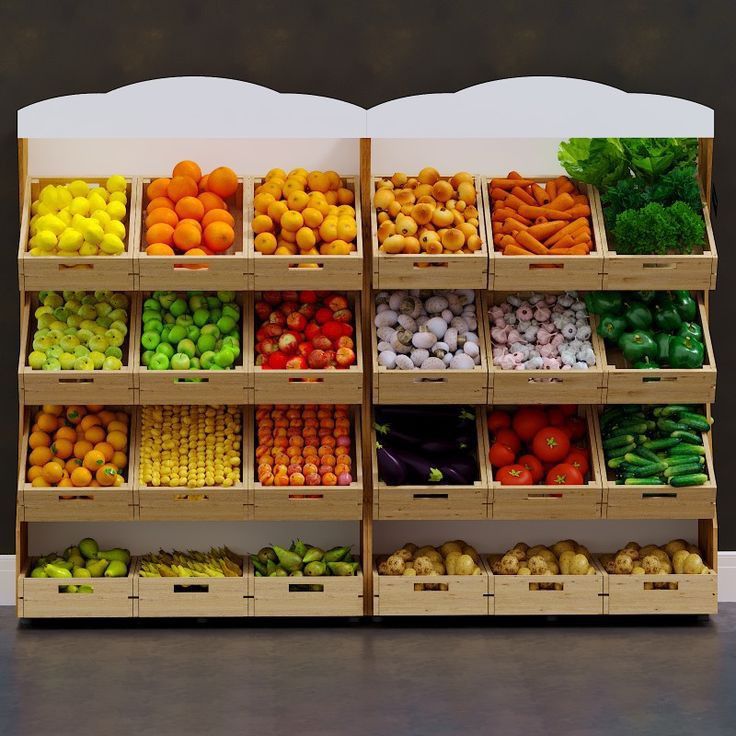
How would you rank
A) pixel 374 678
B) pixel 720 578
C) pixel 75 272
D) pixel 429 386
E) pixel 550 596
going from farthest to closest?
1. pixel 720 578
2. pixel 550 596
3. pixel 429 386
4. pixel 75 272
5. pixel 374 678

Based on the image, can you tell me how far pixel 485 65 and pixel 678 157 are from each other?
Result: 0.98m

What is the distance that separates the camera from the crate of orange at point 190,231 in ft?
18.2

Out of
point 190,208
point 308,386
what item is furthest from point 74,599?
point 190,208

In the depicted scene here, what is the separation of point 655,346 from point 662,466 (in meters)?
0.54

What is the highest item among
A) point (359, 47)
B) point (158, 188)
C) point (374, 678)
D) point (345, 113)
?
point (359, 47)

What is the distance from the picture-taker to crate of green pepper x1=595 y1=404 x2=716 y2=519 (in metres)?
5.73

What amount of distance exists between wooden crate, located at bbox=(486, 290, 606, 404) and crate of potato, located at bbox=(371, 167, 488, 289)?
43 cm

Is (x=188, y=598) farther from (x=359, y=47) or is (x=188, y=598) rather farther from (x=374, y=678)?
(x=359, y=47)

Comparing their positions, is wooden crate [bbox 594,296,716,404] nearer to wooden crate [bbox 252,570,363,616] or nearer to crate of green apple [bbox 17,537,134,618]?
wooden crate [bbox 252,570,363,616]

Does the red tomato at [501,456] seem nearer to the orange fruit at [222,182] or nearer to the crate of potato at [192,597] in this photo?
the crate of potato at [192,597]

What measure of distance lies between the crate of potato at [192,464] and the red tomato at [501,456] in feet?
3.62

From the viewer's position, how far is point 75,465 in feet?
18.8

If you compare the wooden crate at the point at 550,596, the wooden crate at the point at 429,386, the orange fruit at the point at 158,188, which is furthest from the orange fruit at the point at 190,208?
the wooden crate at the point at 550,596

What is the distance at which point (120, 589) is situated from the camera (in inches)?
226
